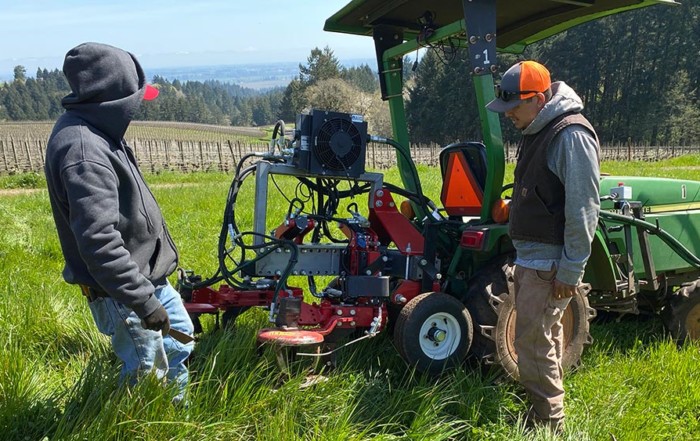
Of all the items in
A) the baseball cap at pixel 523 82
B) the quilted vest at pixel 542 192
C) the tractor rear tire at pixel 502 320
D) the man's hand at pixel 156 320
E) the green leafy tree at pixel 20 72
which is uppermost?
the green leafy tree at pixel 20 72

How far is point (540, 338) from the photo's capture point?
134 inches

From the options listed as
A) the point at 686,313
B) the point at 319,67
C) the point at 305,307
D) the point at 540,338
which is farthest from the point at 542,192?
the point at 319,67

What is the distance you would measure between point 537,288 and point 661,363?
1640 millimetres

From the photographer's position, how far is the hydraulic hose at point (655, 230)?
13.4 ft

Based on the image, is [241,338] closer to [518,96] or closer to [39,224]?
[518,96]

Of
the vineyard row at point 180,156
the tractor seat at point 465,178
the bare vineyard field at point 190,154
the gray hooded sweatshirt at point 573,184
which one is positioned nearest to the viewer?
the gray hooded sweatshirt at point 573,184

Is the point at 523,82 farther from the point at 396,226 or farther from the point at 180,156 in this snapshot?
the point at 180,156

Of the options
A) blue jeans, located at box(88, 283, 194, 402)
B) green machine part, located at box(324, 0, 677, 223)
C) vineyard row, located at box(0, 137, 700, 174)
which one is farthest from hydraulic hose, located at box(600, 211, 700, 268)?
vineyard row, located at box(0, 137, 700, 174)

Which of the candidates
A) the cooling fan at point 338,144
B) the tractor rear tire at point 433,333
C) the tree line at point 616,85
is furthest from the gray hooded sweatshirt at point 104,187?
the tree line at point 616,85

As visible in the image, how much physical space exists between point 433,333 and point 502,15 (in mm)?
2414

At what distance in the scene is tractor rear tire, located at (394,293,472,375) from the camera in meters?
3.80

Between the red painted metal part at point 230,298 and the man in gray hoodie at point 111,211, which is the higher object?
the man in gray hoodie at point 111,211

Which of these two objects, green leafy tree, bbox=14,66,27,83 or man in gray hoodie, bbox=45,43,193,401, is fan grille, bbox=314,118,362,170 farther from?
green leafy tree, bbox=14,66,27,83

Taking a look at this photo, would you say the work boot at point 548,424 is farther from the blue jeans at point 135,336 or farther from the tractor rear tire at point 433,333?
the blue jeans at point 135,336
